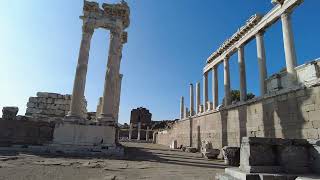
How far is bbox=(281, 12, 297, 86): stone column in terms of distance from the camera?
1246 centimetres

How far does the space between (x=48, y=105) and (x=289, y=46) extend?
17.9 m

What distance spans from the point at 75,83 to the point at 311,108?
12.5 meters

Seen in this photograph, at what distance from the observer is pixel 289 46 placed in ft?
43.7

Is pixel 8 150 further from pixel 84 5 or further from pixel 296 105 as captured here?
pixel 296 105

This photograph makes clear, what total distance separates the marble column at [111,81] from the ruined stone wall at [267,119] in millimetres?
7640

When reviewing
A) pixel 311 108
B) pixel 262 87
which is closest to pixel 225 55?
pixel 262 87

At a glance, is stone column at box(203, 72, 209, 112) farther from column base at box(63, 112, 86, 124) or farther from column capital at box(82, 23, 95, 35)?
column base at box(63, 112, 86, 124)

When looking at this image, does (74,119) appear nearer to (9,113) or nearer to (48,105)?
(9,113)

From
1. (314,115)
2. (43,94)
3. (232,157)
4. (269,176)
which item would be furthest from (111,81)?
(269,176)

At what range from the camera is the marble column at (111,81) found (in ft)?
50.6

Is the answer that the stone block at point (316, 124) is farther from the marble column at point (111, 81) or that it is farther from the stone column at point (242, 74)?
the marble column at point (111, 81)

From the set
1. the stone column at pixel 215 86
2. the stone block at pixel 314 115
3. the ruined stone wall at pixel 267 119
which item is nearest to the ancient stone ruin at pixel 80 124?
the ruined stone wall at pixel 267 119

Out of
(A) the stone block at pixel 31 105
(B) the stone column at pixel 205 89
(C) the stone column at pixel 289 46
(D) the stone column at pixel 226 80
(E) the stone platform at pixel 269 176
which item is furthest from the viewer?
(B) the stone column at pixel 205 89

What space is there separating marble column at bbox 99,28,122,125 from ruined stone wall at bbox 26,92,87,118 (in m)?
7.15
